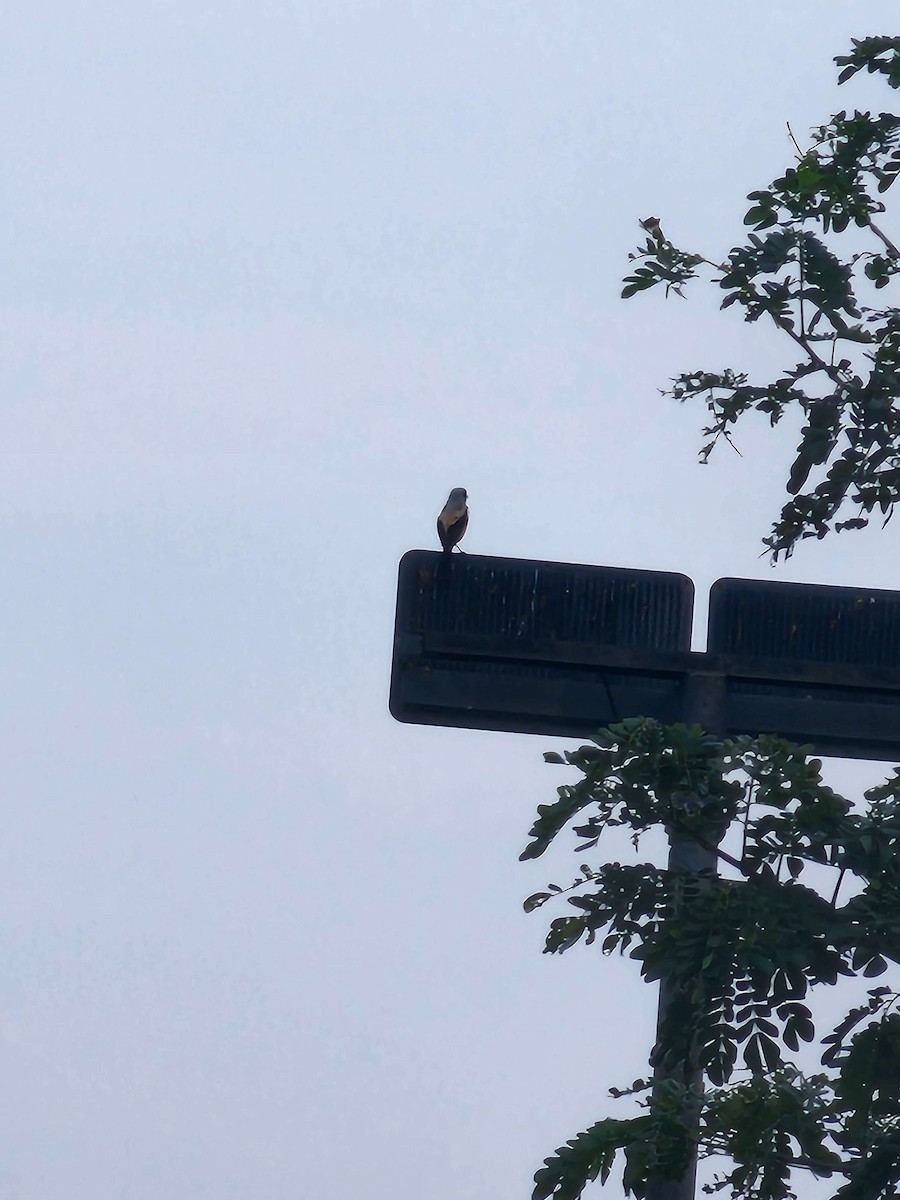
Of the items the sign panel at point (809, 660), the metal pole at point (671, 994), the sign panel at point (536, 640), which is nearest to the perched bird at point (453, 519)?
the sign panel at point (536, 640)

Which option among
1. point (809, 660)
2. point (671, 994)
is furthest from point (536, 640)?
point (671, 994)

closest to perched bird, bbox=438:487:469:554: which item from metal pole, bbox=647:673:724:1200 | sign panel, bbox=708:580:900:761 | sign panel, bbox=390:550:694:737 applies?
sign panel, bbox=390:550:694:737

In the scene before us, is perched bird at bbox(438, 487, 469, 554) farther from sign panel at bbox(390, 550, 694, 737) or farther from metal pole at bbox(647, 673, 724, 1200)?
metal pole at bbox(647, 673, 724, 1200)

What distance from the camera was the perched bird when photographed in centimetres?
753

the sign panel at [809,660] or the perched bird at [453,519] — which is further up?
the perched bird at [453,519]

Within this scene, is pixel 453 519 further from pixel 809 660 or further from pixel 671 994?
pixel 671 994

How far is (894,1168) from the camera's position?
5.12 meters

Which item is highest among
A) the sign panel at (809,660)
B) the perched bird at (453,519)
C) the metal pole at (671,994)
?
the perched bird at (453,519)

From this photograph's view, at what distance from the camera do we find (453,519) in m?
7.57

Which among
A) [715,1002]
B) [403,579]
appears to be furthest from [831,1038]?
[403,579]

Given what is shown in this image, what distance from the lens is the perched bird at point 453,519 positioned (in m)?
7.53

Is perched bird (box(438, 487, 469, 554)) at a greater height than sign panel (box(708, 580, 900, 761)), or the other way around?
perched bird (box(438, 487, 469, 554))

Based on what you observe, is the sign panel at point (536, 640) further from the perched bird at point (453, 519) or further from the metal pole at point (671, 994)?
the metal pole at point (671, 994)

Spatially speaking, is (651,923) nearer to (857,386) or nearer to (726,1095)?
(726,1095)
